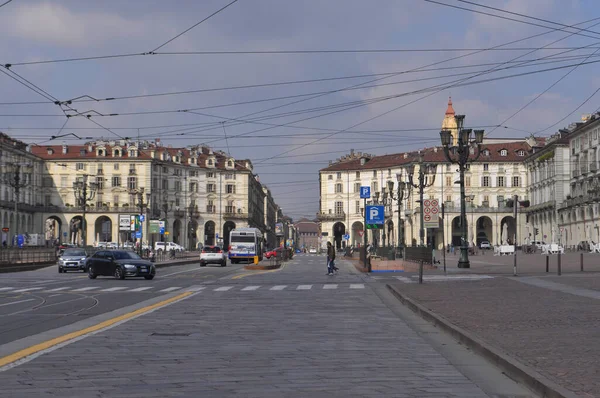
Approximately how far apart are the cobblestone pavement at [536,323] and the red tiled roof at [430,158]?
106 meters

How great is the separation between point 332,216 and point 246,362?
14357 centimetres

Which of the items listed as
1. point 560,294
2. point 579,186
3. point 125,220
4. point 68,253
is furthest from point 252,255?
point 560,294

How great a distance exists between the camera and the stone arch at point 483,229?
448 feet

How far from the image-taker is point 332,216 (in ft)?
506

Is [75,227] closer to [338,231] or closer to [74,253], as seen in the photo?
[338,231]

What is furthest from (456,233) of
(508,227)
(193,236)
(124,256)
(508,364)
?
(508,364)

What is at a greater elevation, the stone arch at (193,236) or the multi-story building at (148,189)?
the multi-story building at (148,189)

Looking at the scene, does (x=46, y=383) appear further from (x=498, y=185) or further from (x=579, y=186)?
(x=498, y=185)

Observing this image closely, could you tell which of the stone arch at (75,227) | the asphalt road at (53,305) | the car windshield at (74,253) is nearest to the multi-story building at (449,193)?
the stone arch at (75,227)

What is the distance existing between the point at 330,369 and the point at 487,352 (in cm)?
240

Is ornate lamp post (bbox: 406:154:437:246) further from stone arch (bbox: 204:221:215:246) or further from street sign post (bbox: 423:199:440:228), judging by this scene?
stone arch (bbox: 204:221:215:246)

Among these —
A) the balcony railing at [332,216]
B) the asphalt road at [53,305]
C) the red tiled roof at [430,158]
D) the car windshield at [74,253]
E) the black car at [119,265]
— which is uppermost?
the red tiled roof at [430,158]

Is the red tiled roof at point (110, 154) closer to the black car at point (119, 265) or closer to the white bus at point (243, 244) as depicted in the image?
the white bus at point (243, 244)

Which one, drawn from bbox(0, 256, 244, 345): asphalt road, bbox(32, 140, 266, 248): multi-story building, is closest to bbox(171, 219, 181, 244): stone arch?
bbox(32, 140, 266, 248): multi-story building
